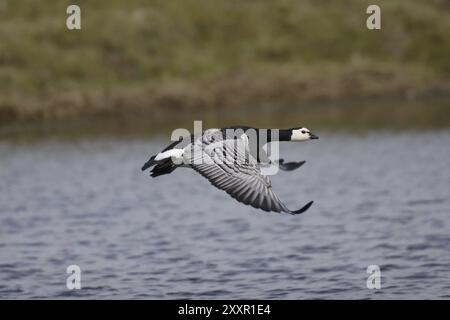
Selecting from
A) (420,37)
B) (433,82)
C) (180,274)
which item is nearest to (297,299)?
(180,274)

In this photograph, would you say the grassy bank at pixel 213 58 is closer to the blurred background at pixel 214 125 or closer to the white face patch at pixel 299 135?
the blurred background at pixel 214 125

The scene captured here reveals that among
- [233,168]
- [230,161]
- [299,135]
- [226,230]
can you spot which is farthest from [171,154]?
[226,230]

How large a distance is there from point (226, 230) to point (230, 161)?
625 cm

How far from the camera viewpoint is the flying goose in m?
11.4

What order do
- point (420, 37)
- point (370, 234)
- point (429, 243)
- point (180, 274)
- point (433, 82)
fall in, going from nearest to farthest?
point (180, 274) < point (429, 243) < point (370, 234) < point (433, 82) < point (420, 37)

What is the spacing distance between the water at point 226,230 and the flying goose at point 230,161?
2.03 m

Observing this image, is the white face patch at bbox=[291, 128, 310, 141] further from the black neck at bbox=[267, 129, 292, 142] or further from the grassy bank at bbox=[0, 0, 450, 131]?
the grassy bank at bbox=[0, 0, 450, 131]

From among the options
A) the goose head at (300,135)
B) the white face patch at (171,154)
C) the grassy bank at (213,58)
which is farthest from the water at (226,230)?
the grassy bank at (213,58)

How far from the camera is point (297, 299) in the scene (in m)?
13.2

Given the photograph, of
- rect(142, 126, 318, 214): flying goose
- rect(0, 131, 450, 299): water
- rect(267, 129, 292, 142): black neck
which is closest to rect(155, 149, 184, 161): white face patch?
rect(142, 126, 318, 214): flying goose

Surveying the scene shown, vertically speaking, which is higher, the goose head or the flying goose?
the goose head

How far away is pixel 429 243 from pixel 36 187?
11585mm

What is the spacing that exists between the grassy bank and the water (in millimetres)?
8890

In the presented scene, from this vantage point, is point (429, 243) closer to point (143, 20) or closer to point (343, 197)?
point (343, 197)
